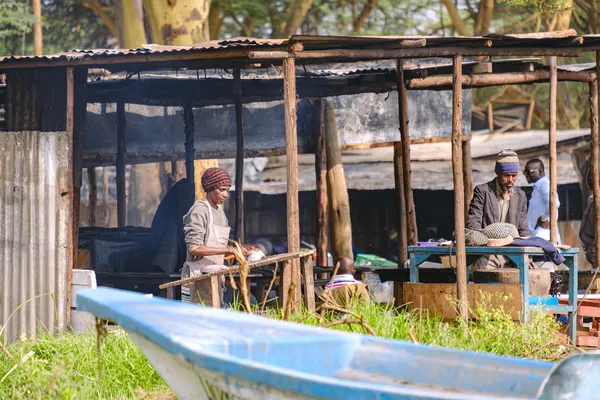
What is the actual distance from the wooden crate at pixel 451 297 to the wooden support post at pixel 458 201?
0.35 ft

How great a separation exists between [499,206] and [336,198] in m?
4.96

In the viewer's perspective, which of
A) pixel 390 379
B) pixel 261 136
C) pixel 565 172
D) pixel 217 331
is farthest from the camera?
pixel 565 172

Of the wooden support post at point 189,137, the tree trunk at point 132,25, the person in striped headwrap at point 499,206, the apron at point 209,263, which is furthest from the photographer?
the tree trunk at point 132,25

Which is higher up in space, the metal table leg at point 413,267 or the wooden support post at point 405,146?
the wooden support post at point 405,146

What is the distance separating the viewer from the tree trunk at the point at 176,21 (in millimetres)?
15352

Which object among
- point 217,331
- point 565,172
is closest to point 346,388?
point 217,331

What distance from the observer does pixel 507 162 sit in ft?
28.9

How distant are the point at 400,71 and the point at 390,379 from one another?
22.5ft

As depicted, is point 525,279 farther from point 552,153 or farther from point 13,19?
point 13,19

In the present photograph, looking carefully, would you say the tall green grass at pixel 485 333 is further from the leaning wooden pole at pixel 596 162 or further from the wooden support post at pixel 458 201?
the leaning wooden pole at pixel 596 162

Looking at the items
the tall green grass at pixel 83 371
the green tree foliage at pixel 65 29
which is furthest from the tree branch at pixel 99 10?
the tall green grass at pixel 83 371

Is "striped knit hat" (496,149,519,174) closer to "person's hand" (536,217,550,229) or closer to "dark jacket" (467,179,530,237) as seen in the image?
"dark jacket" (467,179,530,237)

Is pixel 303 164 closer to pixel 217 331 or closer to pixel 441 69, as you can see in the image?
pixel 441 69

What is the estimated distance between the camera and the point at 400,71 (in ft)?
36.7
